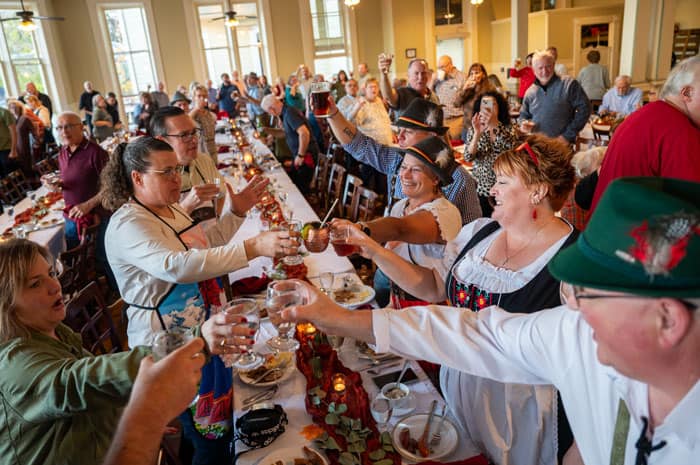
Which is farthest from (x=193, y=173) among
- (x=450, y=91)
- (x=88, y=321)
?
(x=450, y=91)

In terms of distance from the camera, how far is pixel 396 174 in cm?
361

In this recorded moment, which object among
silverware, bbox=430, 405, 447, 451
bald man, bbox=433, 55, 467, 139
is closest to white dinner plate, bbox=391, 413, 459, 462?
silverware, bbox=430, 405, 447, 451

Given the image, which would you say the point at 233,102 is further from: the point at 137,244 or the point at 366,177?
the point at 137,244

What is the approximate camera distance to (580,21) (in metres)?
14.8

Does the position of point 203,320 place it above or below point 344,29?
below

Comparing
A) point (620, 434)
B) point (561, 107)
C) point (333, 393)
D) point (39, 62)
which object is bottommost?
point (333, 393)

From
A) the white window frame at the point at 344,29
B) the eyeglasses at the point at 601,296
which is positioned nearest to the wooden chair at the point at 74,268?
the eyeglasses at the point at 601,296

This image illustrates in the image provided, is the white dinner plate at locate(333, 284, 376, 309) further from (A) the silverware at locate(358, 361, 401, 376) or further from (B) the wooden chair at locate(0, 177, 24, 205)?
(B) the wooden chair at locate(0, 177, 24, 205)

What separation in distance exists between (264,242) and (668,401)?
1.49m

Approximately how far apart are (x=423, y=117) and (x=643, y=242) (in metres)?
2.47

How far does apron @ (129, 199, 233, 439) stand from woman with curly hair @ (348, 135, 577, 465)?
0.74m

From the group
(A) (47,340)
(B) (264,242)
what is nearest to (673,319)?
(B) (264,242)

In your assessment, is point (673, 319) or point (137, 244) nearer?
point (673, 319)

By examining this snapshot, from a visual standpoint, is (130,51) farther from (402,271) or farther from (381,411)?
(381,411)
